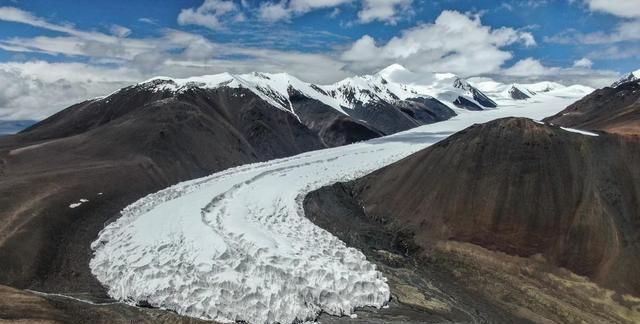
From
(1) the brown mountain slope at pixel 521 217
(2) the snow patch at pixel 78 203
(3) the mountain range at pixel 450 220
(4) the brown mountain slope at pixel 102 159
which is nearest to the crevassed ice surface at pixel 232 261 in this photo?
(3) the mountain range at pixel 450 220

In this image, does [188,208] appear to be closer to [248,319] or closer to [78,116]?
[248,319]

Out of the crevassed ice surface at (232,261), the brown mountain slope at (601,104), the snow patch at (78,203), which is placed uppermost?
the brown mountain slope at (601,104)

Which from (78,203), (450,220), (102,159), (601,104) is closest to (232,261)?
(450,220)

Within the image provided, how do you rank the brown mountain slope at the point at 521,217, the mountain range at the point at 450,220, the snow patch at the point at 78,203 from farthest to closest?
the snow patch at the point at 78,203 → the brown mountain slope at the point at 521,217 → the mountain range at the point at 450,220

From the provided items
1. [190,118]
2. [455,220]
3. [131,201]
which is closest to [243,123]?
[190,118]

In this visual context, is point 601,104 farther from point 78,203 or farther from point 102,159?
point 78,203

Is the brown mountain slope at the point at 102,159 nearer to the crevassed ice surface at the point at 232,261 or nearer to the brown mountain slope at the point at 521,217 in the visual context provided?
the crevassed ice surface at the point at 232,261

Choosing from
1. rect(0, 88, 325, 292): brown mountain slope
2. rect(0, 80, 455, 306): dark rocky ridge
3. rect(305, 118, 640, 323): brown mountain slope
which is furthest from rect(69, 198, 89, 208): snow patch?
rect(305, 118, 640, 323): brown mountain slope
